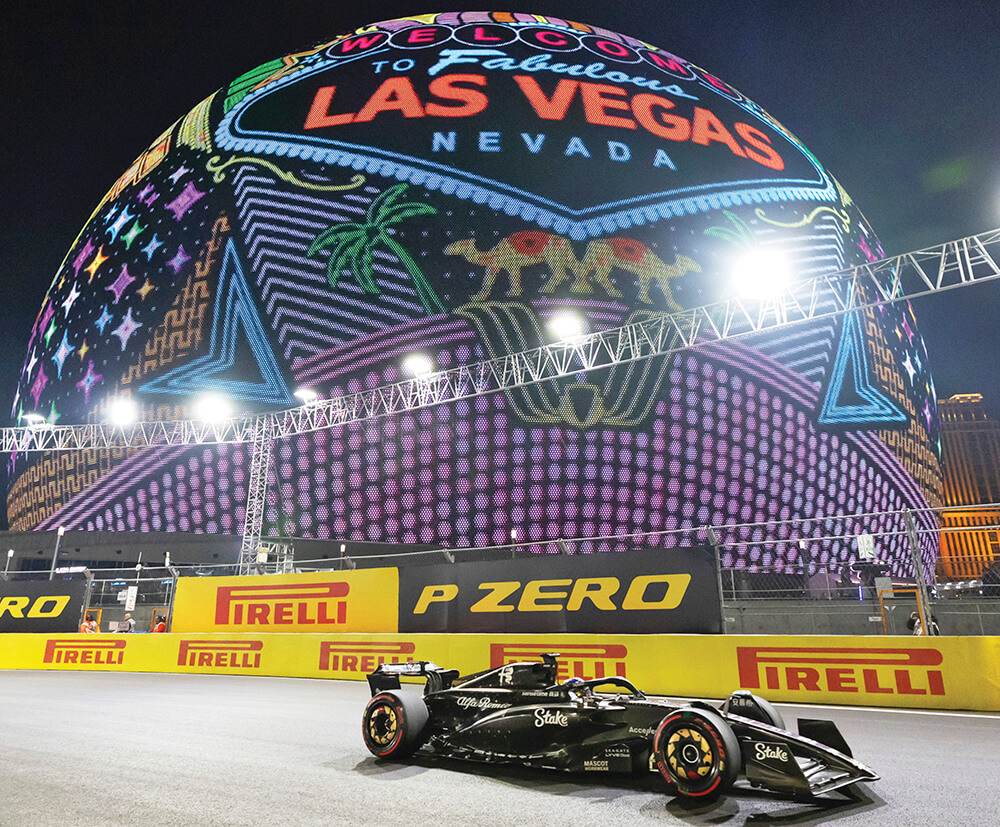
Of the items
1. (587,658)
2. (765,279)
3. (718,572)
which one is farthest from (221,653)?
(765,279)

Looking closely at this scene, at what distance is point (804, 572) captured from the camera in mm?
9070

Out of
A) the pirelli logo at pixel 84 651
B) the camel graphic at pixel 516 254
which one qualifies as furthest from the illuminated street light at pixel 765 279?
the pirelli logo at pixel 84 651

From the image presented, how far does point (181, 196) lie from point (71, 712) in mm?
35785

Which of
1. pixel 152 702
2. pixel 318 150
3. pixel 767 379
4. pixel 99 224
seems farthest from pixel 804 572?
pixel 99 224

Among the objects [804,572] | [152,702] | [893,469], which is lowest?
[152,702]

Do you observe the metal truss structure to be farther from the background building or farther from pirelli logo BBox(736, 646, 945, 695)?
the background building

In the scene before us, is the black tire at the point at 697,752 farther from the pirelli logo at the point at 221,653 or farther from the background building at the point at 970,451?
the background building at the point at 970,451

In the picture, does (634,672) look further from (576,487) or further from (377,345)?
(377,345)

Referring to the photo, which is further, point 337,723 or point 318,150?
point 318,150

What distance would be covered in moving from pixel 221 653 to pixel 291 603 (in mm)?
1748

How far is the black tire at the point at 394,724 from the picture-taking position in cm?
491

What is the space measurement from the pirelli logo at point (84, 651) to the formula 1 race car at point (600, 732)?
11.6 metres

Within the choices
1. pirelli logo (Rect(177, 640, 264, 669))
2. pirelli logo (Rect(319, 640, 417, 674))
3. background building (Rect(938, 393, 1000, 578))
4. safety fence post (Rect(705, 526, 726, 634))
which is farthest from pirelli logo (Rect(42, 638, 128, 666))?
background building (Rect(938, 393, 1000, 578))

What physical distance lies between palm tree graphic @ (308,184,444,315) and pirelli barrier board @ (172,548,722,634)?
1962 cm
